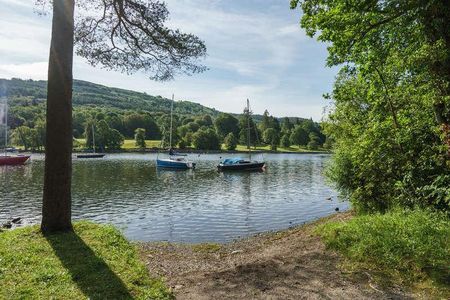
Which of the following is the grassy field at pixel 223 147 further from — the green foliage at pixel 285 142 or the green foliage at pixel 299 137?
the green foliage at pixel 299 137

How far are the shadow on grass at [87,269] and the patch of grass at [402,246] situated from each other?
527 centimetres

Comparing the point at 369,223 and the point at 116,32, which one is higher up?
the point at 116,32

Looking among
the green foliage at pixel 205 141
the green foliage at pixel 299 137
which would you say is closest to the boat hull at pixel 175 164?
the green foliage at pixel 205 141

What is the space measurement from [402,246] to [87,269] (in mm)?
6865

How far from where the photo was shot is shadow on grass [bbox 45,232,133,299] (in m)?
6.26

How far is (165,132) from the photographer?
13575 centimetres

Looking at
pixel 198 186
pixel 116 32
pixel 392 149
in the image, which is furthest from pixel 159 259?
pixel 198 186

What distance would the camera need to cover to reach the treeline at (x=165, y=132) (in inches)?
5354

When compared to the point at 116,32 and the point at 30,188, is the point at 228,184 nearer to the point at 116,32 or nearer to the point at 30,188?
the point at 30,188

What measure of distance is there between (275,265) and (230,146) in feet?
457

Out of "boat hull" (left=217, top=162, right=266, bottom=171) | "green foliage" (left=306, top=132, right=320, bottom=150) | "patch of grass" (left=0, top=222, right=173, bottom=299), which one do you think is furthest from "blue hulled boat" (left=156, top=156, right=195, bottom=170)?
"green foliage" (left=306, top=132, right=320, bottom=150)

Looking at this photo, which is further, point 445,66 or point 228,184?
point 228,184

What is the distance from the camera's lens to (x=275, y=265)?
9.00 metres

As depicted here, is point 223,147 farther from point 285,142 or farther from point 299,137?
point 299,137
